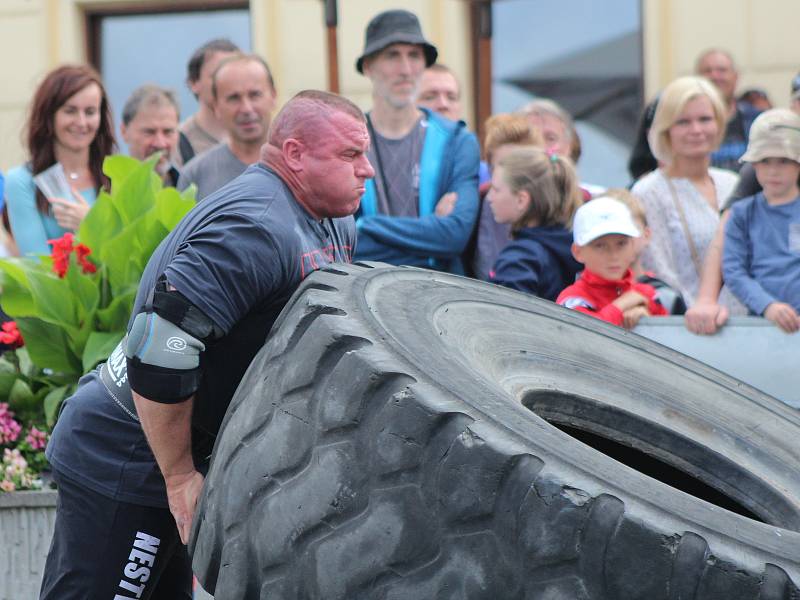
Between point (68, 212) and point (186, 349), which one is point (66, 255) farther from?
point (186, 349)

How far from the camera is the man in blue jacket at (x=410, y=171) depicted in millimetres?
5203

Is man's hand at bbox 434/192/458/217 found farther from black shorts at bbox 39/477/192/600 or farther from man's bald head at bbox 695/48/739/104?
man's bald head at bbox 695/48/739/104

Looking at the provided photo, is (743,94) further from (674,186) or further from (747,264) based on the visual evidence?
(747,264)

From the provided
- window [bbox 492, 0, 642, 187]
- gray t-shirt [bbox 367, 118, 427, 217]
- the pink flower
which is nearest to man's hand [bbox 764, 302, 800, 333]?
gray t-shirt [bbox 367, 118, 427, 217]

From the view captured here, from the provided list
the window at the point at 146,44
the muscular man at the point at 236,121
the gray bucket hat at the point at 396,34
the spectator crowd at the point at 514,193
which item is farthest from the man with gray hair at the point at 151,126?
the window at the point at 146,44

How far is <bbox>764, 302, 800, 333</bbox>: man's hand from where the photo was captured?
4.62 meters

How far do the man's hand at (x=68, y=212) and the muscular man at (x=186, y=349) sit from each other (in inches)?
83.8

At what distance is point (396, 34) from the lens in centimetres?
569

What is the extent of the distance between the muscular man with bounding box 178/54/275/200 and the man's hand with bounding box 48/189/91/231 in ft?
1.32

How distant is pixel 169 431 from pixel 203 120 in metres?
3.73

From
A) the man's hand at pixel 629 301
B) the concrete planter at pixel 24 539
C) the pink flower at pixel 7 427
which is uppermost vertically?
the man's hand at pixel 629 301

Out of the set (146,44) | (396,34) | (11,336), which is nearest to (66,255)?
(11,336)

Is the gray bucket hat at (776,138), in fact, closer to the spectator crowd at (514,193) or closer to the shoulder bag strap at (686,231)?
the spectator crowd at (514,193)

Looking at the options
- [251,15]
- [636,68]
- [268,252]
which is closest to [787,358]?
[268,252]
